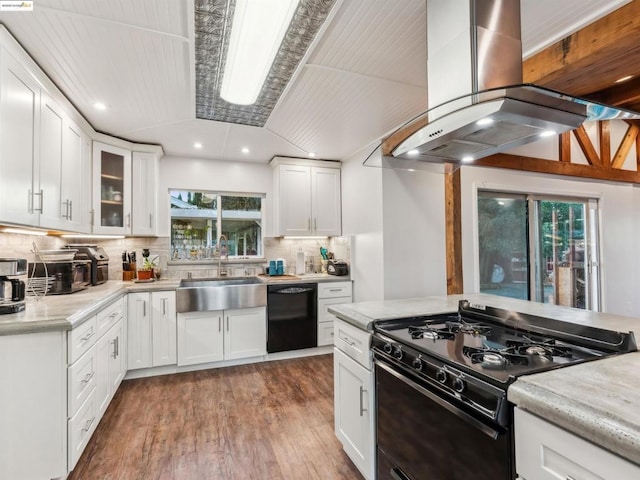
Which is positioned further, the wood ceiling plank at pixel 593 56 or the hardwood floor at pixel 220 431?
the hardwood floor at pixel 220 431

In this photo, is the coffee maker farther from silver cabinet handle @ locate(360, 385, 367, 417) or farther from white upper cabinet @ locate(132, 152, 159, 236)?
silver cabinet handle @ locate(360, 385, 367, 417)

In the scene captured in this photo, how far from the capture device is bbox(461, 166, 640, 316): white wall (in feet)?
11.3

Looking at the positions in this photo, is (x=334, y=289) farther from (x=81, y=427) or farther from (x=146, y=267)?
(x=81, y=427)

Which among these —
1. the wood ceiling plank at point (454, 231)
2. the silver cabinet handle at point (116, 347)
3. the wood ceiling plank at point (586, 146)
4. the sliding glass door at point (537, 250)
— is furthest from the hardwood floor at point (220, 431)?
the wood ceiling plank at point (586, 146)

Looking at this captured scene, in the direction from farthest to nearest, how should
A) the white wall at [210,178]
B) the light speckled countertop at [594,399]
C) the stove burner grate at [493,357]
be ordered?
the white wall at [210,178], the stove burner grate at [493,357], the light speckled countertop at [594,399]

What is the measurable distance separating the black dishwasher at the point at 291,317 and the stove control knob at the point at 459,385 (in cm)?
269

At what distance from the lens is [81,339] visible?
1.84 meters

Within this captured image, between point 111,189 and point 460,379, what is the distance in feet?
12.0

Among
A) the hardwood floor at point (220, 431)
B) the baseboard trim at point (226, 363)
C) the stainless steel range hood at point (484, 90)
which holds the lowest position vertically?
the hardwood floor at point (220, 431)

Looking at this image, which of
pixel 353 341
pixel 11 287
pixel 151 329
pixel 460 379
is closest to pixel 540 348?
pixel 460 379

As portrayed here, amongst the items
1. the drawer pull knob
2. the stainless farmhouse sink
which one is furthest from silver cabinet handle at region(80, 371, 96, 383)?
the stainless farmhouse sink

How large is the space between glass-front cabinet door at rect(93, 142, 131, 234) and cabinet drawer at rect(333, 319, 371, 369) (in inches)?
105

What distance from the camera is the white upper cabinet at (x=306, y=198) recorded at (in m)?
4.02

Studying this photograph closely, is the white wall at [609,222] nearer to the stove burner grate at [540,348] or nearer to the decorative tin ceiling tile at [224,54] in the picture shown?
the stove burner grate at [540,348]
